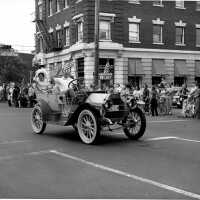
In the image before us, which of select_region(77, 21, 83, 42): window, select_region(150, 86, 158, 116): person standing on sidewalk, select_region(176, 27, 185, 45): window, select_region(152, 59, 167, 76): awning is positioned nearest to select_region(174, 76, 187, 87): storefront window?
select_region(152, 59, 167, 76): awning

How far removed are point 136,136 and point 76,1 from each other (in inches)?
984

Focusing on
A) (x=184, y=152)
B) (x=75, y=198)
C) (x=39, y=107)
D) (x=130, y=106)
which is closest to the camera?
(x=75, y=198)

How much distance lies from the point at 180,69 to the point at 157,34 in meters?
3.66

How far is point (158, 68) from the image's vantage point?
34.2 metres

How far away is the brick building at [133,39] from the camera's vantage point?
31995 mm

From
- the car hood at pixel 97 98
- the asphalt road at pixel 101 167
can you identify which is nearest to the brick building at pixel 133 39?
the car hood at pixel 97 98


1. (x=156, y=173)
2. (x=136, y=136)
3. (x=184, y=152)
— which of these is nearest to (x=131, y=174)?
(x=156, y=173)

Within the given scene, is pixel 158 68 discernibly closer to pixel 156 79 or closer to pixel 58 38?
pixel 156 79

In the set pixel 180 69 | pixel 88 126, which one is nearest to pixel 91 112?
pixel 88 126

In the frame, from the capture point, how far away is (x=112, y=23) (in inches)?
1271

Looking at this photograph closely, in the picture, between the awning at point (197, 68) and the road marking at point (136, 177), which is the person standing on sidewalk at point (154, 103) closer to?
the road marking at point (136, 177)

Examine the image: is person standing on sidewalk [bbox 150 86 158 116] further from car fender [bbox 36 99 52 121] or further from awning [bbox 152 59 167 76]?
awning [bbox 152 59 167 76]

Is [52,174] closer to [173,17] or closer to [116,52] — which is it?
[116,52]

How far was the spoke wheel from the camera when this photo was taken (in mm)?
10383
